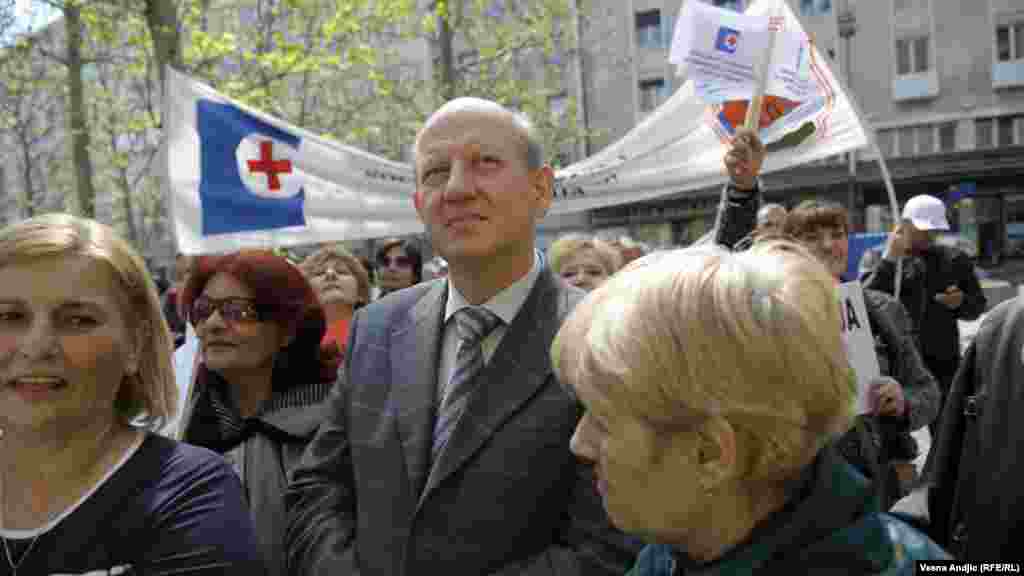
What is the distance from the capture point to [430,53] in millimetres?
34188

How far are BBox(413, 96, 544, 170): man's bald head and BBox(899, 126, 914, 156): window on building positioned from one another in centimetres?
3080

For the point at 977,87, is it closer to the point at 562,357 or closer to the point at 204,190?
the point at 204,190

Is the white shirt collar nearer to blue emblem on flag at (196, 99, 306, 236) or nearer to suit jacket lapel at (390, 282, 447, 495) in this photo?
suit jacket lapel at (390, 282, 447, 495)

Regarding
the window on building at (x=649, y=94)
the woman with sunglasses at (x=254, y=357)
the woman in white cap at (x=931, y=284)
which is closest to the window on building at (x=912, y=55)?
the window on building at (x=649, y=94)

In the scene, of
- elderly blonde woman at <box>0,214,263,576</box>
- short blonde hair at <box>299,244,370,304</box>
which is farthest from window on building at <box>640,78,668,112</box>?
elderly blonde woman at <box>0,214,263,576</box>

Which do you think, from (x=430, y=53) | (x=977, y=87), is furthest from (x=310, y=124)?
(x=977, y=87)

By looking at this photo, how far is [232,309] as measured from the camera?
110 inches

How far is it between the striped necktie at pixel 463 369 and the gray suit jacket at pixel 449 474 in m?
0.03

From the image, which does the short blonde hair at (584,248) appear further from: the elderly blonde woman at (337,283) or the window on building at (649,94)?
the window on building at (649,94)

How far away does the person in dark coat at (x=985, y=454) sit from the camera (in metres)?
1.78

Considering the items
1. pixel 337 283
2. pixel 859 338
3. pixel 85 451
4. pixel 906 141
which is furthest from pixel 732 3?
pixel 85 451

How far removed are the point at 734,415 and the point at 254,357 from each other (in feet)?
5.96

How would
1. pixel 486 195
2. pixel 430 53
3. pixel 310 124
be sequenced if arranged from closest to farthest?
pixel 486 195 < pixel 310 124 < pixel 430 53

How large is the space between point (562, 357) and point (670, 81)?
3174 centimetres
